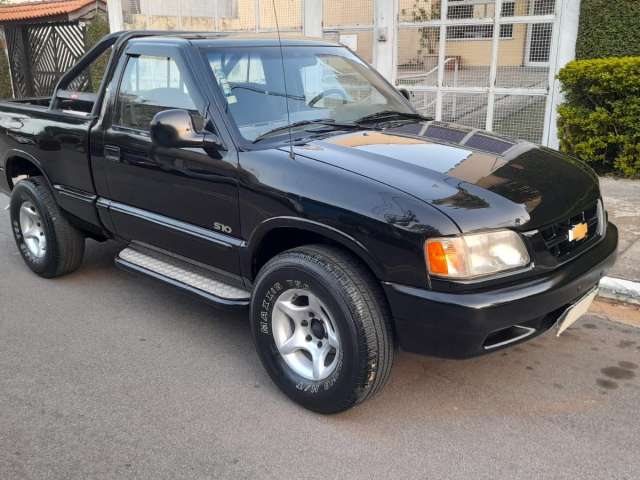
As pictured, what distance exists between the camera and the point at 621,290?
15.0ft

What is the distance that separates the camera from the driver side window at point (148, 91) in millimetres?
3807

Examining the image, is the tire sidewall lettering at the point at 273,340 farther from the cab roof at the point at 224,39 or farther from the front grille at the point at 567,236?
the cab roof at the point at 224,39

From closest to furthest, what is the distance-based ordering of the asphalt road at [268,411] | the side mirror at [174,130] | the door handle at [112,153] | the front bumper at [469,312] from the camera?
the front bumper at [469,312], the asphalt road at [268,411], the side mirror at [174,130], the door handle at [112,153]

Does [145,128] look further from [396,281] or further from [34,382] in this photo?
[396,281]

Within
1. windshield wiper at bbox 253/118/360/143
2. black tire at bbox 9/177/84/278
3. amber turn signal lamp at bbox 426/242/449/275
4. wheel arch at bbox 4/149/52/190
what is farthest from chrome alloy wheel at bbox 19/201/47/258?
amber turn signal lamp at bbox 426/242/449/275

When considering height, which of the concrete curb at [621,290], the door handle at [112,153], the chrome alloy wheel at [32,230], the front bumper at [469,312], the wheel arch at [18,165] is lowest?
the concrete curb at [621,290]

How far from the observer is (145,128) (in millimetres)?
3982

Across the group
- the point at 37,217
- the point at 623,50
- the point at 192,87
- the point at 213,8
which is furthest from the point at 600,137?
the point at 213,8

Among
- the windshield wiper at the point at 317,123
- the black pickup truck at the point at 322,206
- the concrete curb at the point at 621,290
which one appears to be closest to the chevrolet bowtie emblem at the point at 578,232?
the black pickup truck at the point at 322,206

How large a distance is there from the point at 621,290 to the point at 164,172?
3.31 m

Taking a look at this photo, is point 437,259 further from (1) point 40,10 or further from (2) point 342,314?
(1) point 40,10

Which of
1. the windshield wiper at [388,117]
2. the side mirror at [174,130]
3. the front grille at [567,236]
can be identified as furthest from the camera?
the windshield wiper at [388,117]

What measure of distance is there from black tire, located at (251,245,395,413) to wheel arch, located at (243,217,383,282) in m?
0.09

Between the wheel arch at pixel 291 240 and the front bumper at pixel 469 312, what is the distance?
0.22 m
